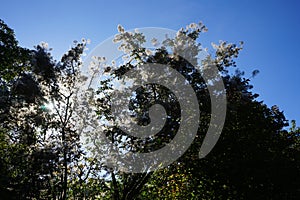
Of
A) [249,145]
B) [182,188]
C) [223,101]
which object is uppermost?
[223,101]

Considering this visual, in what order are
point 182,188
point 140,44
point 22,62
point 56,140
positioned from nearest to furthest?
1. point 56,140
2. point 140,44
3. point 22,62
4. point 182,188

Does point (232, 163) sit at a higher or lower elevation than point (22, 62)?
lower

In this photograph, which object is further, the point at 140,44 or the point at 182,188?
the point at 182,188

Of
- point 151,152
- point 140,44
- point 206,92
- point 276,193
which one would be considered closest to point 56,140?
point 151,152

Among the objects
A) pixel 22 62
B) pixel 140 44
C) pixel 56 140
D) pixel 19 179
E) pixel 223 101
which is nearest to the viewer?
pixel 19 179

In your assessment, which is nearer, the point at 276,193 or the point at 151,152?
the point at 151,152

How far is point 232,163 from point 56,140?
10.8 metres

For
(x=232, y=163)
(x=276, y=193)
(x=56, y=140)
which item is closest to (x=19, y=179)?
(x=56, y=140)

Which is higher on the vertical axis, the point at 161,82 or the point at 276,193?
the point at 161,82

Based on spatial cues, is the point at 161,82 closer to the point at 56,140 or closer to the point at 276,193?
A: the point at 56,140

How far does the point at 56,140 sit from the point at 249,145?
1199 centimetres

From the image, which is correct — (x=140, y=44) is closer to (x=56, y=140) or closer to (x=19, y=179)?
(x=56, y=140)

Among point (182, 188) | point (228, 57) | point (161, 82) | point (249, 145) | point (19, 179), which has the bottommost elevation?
point (19, 179)

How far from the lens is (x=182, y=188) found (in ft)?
66.1
